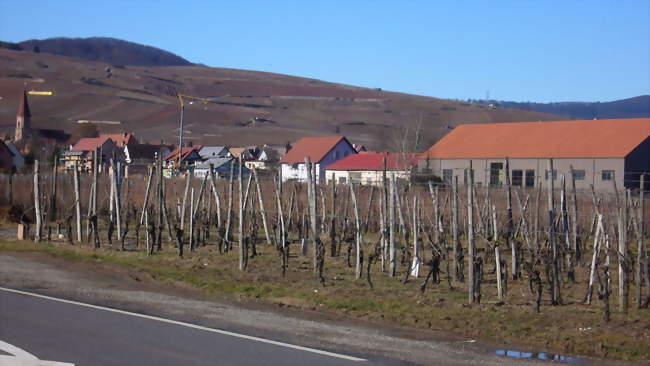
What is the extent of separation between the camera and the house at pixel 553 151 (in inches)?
1639

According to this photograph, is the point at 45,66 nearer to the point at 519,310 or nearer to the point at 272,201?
the point at 272,201

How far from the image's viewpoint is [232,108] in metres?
59.5

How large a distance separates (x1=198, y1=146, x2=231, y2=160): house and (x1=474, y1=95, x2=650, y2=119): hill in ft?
75.7

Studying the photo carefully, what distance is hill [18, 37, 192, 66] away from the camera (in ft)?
464

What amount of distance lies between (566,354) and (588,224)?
648 inches

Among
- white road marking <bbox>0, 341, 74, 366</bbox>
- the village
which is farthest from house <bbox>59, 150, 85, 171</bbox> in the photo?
white road marking <bbox>0, 341, 74, 366</bbox>

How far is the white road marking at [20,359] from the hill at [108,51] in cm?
12325

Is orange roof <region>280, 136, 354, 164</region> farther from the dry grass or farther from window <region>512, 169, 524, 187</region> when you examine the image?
the dry grass

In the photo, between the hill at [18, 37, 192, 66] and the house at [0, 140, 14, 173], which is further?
the hill at [18, 37, 192, 66]

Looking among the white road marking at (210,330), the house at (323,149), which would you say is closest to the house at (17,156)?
the house at (323,149)

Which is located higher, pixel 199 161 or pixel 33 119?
pixel 33 119

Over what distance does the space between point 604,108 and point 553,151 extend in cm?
1245

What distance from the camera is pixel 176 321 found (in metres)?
10.4

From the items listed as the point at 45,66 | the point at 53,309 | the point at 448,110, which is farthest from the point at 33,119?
the point at 53,309
